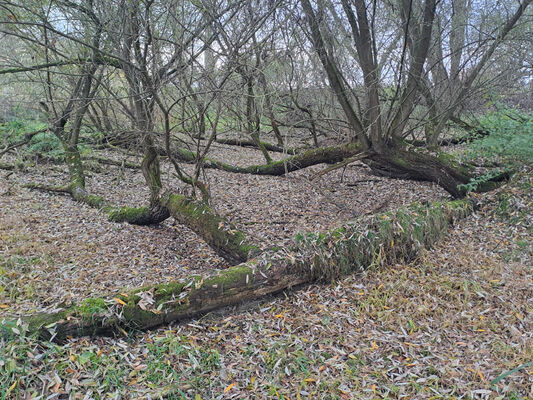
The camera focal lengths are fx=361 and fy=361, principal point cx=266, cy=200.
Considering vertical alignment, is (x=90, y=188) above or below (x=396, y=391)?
above

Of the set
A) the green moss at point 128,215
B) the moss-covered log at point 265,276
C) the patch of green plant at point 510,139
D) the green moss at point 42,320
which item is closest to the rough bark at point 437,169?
the patch of green plant at point 510,139

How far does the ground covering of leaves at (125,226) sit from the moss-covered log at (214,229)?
0.22 meters

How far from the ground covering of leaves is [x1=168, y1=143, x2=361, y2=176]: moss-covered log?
0.28 m

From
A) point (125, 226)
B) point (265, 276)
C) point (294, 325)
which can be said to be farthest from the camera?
point (125, 226)

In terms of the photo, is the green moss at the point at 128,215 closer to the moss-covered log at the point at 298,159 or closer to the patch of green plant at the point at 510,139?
the moss-covered log at the point at 298,159

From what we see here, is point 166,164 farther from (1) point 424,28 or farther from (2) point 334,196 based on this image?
(1) point 424,28

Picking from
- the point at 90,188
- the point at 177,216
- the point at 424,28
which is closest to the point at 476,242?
the point at 424,28

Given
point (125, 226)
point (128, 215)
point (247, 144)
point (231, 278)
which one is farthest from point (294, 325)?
point (247, 144)

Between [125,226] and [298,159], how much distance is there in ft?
12.0

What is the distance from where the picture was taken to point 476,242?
4.83 meters

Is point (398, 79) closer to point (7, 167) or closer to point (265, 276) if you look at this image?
point (265, 276)

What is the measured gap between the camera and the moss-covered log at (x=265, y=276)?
3041 mm

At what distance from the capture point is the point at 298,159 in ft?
24.7

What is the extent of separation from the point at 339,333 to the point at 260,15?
4.22m
